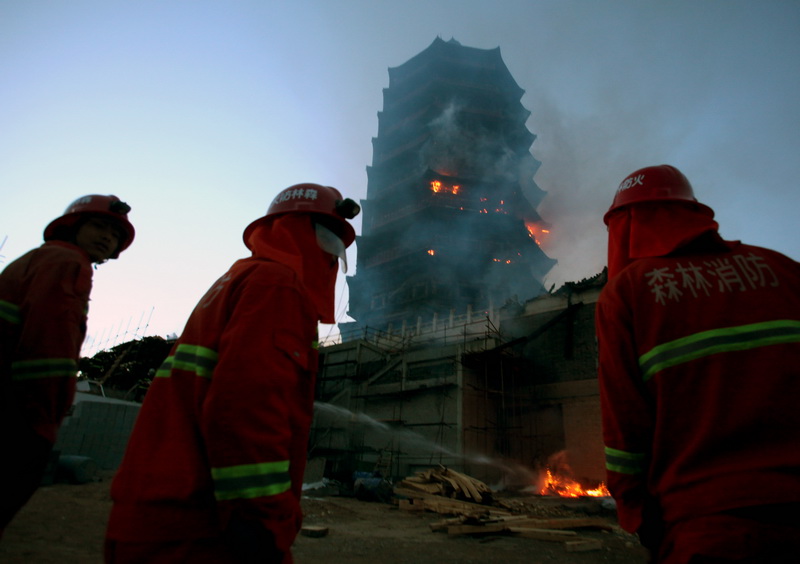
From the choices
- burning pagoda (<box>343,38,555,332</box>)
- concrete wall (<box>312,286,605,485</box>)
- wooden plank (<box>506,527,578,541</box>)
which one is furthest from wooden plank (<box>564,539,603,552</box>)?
burning pagoda (<box>343,38,555,332</box>)

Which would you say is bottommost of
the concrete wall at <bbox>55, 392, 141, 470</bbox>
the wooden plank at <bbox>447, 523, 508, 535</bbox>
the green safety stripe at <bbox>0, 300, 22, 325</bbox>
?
the wooden plank at <bbox>447, 523, 508, 535</bbox>

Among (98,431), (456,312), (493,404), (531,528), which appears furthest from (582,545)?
(456,312)

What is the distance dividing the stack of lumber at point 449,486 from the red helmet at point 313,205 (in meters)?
10.2

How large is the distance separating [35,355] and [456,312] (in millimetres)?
32857

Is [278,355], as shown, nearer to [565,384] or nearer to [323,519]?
[323,519]

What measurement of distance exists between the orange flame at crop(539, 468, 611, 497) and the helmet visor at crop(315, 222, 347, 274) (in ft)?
54.1

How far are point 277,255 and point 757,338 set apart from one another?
192 cm

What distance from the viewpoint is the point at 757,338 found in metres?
1.60

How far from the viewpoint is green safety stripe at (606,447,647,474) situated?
1.72 meters

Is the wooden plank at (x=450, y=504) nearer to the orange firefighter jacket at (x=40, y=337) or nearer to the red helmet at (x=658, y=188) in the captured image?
the red helmet at (x=658, y=188)

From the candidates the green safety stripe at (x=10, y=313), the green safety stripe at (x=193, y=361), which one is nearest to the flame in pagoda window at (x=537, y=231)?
the green safety stripe at (x=10, y=313)

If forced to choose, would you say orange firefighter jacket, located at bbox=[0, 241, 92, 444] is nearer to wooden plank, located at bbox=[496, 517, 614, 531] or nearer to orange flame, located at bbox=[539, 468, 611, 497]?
wooden plank, located at bbox=[496, 517, 614, 531]

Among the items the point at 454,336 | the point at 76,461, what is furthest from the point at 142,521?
the point at 454,336

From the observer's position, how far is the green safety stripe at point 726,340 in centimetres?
159
